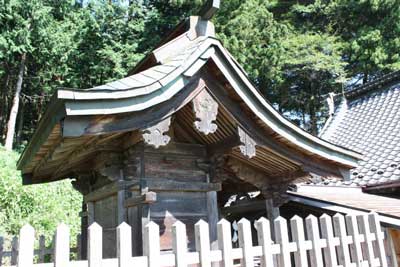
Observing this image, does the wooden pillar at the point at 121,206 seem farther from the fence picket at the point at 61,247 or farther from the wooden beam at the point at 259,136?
the fence picket at the point at 61,247

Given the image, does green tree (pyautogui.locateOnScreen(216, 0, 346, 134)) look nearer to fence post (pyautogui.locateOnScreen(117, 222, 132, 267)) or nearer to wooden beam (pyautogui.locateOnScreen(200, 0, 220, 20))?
wooden beam (pyautogui.locateOnScreen(200, 0, 220, 20))

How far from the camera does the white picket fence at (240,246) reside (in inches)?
87.0

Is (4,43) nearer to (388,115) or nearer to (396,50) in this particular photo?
(388,115)

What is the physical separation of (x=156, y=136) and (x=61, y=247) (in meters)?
1.57

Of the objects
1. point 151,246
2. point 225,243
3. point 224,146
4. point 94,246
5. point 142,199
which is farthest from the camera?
point 224,146

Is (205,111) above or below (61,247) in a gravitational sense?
above

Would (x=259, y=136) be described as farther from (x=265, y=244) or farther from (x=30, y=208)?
(x=30, y=208)

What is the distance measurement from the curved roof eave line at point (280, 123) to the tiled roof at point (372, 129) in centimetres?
341

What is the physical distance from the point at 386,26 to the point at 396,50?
55.8 inches

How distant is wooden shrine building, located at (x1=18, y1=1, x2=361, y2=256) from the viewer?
338 cm

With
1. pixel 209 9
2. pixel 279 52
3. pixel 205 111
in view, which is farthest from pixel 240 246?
pixel 279 52

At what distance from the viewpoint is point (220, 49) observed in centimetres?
381

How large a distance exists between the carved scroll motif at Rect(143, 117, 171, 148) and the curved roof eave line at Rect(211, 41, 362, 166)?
897mm

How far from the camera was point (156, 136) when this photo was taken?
11.5 feet
